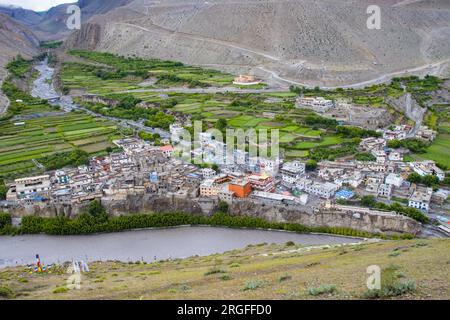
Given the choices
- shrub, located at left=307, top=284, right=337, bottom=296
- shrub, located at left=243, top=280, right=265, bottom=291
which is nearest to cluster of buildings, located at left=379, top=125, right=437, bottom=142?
shrub, located at left=243, top=280, right=265, bottom=291

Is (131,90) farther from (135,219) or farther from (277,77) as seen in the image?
(135,219)

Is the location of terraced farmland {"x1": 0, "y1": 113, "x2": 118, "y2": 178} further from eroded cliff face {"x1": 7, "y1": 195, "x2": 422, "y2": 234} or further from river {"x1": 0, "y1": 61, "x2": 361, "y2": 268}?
river {"x1": 0, "y1": 61, "x2": 361, "y2": 268}

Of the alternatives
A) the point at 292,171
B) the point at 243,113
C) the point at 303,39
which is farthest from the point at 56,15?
the point at 292,171

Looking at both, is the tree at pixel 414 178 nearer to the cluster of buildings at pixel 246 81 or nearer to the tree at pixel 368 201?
the tree at pixel 368 201

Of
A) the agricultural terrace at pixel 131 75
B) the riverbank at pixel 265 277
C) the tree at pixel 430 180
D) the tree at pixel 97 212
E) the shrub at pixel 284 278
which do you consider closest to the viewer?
the riverbank at pixel 265 277

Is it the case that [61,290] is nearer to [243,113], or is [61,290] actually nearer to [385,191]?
[385,191]

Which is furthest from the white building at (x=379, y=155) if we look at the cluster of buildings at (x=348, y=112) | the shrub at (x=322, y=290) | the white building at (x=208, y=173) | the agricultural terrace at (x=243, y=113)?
the shrub at (x=322, y=290)
